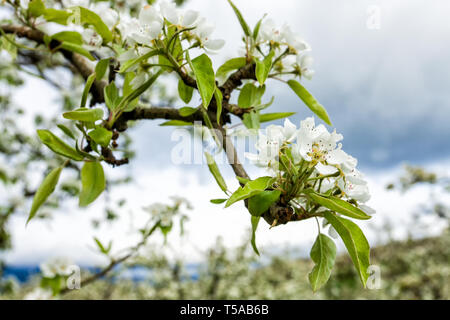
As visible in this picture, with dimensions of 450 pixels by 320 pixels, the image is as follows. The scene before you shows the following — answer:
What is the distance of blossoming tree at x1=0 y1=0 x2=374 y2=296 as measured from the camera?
22.7 inches

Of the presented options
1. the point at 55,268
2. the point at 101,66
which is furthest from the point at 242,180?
the point at 55,268

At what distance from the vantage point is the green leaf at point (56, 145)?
693 millimetres

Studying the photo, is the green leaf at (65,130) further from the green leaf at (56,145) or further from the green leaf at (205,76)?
the green leaf at (205,76)

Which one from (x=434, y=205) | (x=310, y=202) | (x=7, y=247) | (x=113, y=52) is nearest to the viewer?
(x=310, y=202)

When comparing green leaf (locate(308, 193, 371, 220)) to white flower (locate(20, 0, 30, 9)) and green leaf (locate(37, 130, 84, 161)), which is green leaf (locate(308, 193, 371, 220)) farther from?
white flower (locate(20, 0, 30, 9))

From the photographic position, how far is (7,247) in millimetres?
3080

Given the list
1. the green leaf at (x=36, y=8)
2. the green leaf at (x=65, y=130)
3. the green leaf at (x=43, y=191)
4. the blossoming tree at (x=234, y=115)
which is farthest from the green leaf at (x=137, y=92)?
the green leaf at (x=36, y=8)

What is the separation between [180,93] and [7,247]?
10.2 feet

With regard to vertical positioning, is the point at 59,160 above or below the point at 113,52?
above

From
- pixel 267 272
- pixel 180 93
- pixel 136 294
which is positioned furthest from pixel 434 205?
pixel 180 93

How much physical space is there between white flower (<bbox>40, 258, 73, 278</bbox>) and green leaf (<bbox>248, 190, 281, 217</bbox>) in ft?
4.08

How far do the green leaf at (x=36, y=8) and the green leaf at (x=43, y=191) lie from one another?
485mm

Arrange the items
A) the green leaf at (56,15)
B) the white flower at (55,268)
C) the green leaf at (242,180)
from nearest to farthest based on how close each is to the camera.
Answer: the green leaf at (242,180) → the green leaf at (56,15) → the white flower at (55,268)
